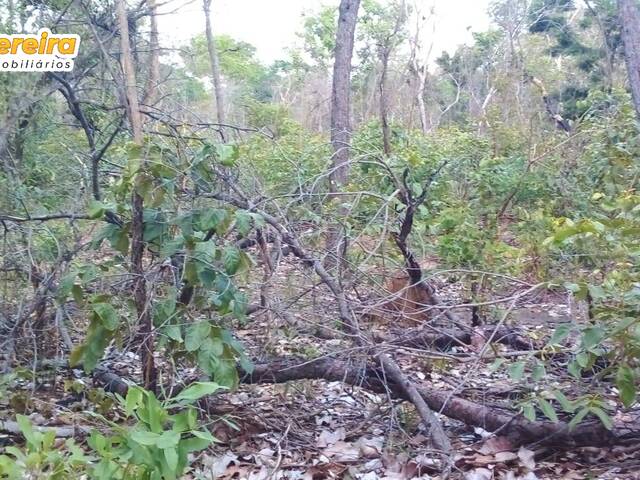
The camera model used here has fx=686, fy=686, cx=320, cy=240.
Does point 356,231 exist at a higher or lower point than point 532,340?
higher

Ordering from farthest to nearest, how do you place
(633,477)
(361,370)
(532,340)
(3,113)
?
(3,113)
(532,340)
(361,370)
(633,477)

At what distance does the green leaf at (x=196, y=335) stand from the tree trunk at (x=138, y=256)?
8.8 inches

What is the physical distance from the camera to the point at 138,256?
288cm

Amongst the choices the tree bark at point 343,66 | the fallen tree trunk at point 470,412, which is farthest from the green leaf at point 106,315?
the tree bark at point 343,66

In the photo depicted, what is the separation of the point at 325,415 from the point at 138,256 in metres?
1.17

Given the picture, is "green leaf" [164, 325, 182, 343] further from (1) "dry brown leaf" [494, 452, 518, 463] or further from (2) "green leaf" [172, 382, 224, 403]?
(1) "dry brown leaf" [494, 452, 518, 463]

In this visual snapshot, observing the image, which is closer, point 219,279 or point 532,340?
point 219,279

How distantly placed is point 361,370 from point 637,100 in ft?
17.6

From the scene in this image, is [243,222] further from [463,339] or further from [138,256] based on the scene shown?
[463,339]

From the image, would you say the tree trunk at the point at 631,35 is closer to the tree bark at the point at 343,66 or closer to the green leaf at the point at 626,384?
the tree bark at the point at 343,66

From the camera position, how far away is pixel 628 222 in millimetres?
2697

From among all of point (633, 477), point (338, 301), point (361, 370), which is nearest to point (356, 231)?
point (338, 301)

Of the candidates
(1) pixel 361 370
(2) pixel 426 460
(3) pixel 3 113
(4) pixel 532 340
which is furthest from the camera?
(3) pixel 3 113

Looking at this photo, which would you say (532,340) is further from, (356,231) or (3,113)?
(3,113)
